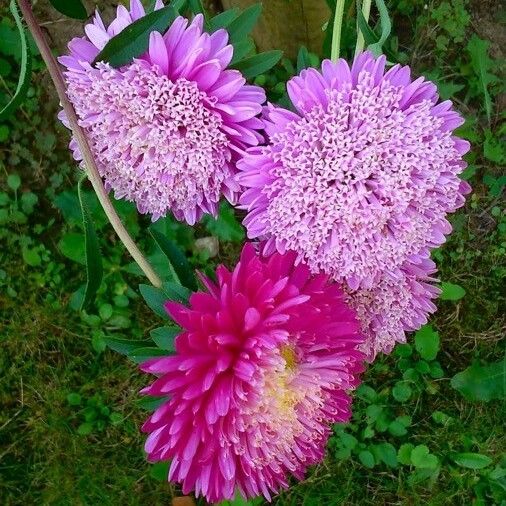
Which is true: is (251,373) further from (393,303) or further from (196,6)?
(196,6)

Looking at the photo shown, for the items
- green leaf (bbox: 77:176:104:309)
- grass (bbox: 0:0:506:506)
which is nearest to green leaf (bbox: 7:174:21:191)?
grass (bbox: 0:0:506:506)

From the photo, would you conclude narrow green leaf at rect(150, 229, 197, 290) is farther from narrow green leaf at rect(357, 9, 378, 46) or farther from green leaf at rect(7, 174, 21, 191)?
green leaf at rect(7, 174, 21, 191)

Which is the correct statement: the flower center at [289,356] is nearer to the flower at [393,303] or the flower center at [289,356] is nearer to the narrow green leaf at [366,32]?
the flower at [393,303]

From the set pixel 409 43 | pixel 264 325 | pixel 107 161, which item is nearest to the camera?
pixel 264 325

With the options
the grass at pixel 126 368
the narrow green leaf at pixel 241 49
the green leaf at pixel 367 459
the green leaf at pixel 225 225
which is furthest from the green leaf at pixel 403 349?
the narrow green leaf at pixel 241 49

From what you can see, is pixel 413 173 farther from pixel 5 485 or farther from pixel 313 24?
pixel 5 485

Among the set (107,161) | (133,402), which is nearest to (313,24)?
(107,161)
